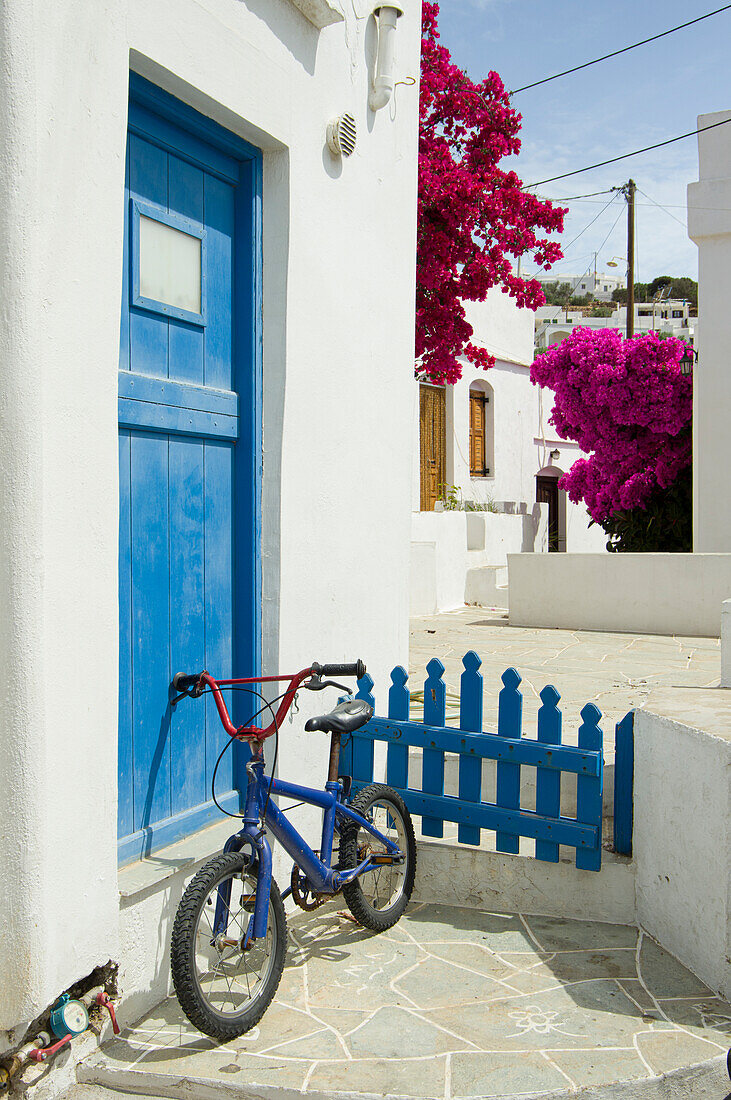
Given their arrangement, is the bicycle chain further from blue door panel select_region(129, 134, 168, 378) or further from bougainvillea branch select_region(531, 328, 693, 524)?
bougainvillea branch select_region(531, 328, 693, 524)

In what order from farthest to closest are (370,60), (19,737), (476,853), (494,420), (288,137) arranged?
(494,420)
(370,60)
(476,853)
(288,137)
(19,737)

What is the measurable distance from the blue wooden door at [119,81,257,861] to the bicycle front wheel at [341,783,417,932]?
540 mm

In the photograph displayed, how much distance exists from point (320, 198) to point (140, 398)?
152 centimetres

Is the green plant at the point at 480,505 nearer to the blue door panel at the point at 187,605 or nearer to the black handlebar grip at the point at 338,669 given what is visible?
the blue door panel at the point at 187,605

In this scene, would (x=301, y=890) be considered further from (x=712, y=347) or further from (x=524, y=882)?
(x=712, y=347)

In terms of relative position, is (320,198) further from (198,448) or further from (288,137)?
(198,448)

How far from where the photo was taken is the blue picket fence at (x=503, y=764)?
12.5ft

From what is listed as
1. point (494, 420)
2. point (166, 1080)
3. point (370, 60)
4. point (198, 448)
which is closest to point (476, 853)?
point (166, 1080)

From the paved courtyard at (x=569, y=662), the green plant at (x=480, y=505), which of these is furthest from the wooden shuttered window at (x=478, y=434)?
the paved courtyard at (x=569, y=662)

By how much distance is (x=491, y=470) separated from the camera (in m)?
21.2

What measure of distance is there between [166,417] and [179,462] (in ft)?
0.63

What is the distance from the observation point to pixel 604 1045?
2.90 m

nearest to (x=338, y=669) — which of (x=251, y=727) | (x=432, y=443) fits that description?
(x=251, y=727)

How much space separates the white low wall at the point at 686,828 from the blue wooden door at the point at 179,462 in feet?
5.49
